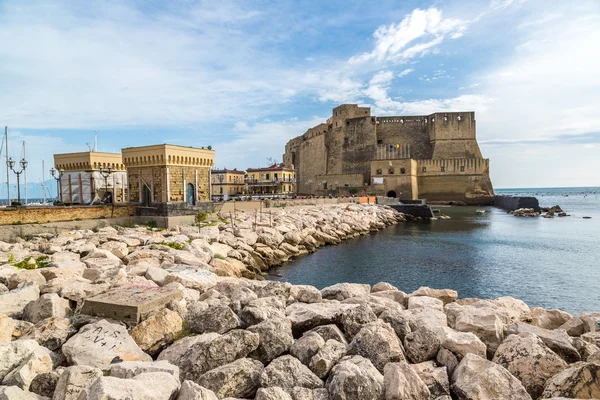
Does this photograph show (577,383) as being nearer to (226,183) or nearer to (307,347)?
(307,347)

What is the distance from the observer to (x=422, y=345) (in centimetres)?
345

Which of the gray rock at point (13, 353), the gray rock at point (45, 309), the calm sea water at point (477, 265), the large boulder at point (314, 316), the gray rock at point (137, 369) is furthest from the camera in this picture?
the calm sea water at point (477, 265)

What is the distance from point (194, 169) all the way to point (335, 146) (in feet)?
92.9

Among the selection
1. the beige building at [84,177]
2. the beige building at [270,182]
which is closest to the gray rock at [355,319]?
the beige building at [84,177]

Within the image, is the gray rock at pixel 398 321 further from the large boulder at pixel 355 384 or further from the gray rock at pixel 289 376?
the gray rock at pixel 289 376

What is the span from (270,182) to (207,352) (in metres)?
43.3

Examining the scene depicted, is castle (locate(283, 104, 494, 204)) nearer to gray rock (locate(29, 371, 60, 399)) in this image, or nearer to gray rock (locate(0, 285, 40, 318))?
gray rock (locate(0, 285, 40, 318))

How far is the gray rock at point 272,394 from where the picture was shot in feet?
8.84

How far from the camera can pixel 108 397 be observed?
2.27 meters

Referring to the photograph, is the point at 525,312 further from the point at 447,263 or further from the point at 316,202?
the point at 316,202

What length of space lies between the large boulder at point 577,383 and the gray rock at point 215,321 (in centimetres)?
282

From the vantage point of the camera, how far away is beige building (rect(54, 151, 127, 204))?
62.0 ft

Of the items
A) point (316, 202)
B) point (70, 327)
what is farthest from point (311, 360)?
point (316, 202)

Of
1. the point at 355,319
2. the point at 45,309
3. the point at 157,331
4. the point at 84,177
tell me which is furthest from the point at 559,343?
the point at 84,177
